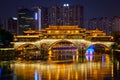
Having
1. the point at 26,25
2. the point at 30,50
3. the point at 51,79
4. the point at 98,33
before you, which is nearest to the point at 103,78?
the point at 51,79

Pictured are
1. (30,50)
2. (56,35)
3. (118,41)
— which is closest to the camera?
(118,41)

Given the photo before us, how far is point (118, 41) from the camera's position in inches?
3713

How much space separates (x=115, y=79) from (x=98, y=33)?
8235 centimetres

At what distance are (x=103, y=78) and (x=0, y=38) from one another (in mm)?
43986

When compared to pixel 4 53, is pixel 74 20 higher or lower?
higher

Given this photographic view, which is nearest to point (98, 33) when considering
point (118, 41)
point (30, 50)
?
point (30, 50)

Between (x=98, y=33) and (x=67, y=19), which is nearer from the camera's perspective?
(x=98, y=33)

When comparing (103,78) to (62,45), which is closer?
(103,78)

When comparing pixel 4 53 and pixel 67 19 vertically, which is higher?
pixel 67 19

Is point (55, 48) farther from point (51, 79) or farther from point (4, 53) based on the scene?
point (51, 79)

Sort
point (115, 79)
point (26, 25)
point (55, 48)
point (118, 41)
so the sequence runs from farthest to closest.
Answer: point (26, 25)
point (55, 48)
point (118, 41)
point (115, 79)

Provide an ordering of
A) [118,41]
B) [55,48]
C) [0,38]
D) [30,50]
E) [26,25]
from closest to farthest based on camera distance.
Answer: [0,38], [118,41], [30,50], [55,48], [26,25]

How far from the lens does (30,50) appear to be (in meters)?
112

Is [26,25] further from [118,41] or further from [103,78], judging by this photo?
[103,78]
